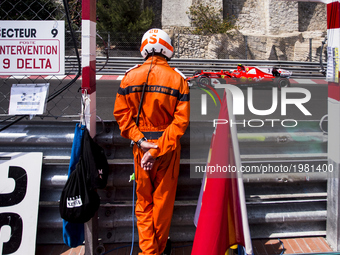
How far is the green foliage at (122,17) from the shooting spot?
21950 millimetres

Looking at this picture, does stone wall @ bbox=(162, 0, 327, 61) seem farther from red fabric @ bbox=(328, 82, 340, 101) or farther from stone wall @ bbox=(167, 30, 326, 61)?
red fabric @ bbox=(328, 82, 340, 101)

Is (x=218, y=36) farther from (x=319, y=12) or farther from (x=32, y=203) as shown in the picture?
(x=32, y=203)

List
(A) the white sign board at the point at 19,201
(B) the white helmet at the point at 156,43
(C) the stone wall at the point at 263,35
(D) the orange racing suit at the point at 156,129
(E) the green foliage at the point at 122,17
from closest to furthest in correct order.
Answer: (D) the orange racing suit at the point at 156,129
(B) the white helmet at the point at 156,43
(A) the white sign board at the point at 19,201
(C) the stone wall at the point at 263,35
(E) the green foliage at the point at 122,17

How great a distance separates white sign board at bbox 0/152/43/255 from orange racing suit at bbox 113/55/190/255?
913 mm

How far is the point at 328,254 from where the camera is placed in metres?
2.42

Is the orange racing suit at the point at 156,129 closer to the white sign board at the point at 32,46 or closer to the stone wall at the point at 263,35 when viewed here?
the white sign board at the point at 32,46

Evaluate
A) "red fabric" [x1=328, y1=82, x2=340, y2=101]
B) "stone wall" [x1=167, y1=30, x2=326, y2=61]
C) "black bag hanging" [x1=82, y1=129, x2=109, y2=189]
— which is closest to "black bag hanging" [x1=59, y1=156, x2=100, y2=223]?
"black bag hanging" [x1=82, y1=129, x2=109, y2=189]

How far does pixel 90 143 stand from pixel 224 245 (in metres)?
1.30

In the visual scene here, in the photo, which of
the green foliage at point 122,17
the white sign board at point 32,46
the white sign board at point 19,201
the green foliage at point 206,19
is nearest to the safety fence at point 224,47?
the green foliage at point 122,17

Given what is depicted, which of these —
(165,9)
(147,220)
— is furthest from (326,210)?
(165,9)

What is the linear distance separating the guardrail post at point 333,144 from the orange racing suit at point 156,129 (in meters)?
1.38

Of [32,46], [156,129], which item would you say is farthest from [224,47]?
[156,129]

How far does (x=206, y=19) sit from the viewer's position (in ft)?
82.4

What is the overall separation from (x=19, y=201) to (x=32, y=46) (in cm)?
134
